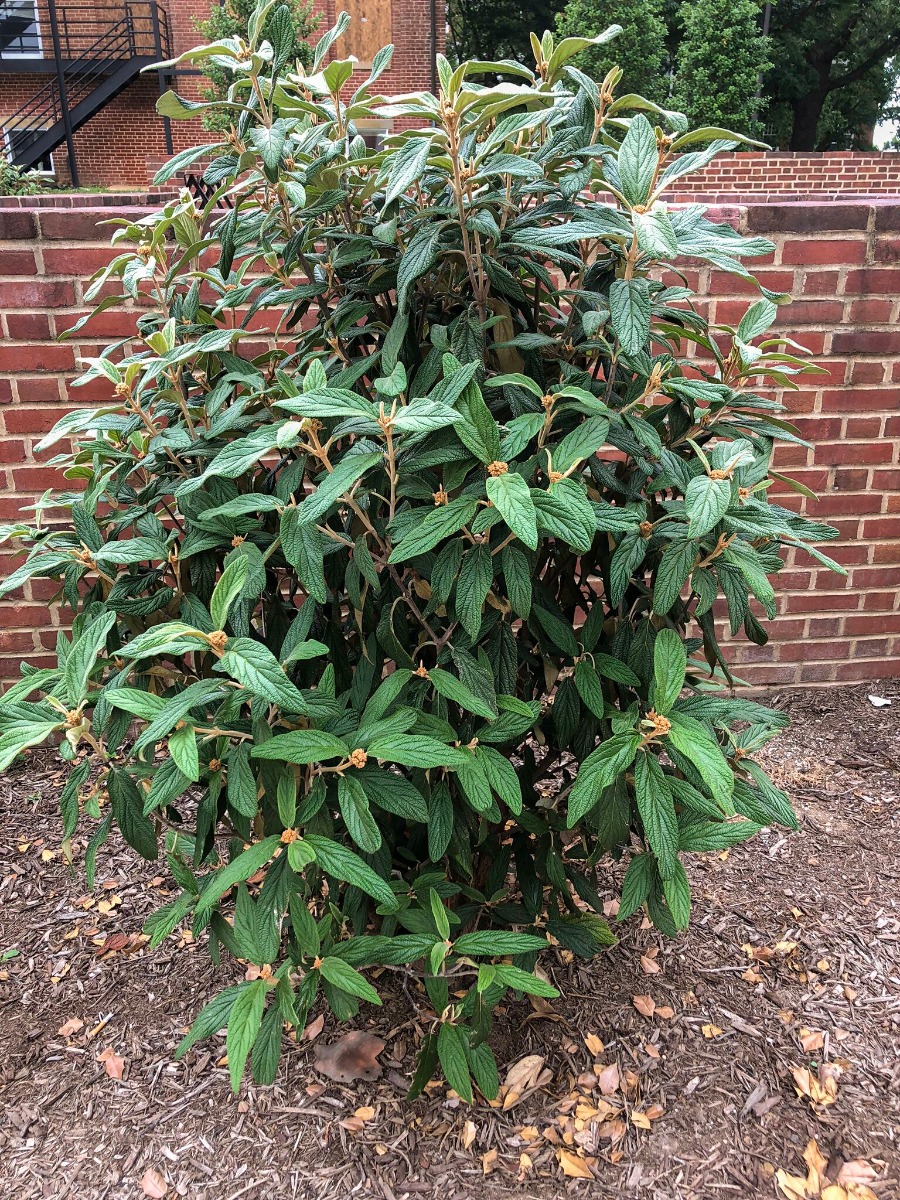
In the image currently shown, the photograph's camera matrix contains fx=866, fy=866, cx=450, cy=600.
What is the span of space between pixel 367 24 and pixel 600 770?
18501 mm

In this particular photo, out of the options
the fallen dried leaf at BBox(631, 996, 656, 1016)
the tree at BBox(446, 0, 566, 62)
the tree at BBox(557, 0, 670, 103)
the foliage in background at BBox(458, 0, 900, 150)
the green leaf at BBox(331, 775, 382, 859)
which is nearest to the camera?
the green leaf at BBox(331, 775, 382, 859)

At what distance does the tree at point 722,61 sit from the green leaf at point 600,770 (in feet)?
55.8

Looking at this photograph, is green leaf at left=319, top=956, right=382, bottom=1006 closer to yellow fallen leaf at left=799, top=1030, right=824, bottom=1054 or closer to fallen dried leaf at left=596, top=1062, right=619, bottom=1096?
fallen dried leaf at left=596, top=1062, right=619, bottom=1096

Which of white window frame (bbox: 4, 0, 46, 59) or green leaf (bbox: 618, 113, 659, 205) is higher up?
white window frame (bbox: 4, 0, 46, 59)

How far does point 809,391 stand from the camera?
2672 millimetres

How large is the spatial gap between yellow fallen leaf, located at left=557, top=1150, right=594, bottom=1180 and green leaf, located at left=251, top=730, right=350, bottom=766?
82cm

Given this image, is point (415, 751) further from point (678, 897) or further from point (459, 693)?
point (678, 897)

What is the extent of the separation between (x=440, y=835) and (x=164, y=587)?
580 millimetres

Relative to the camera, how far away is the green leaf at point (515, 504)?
953 mm

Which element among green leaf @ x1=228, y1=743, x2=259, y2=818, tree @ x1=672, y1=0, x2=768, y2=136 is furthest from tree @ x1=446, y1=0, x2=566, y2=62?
green leaf @ x1=228, y1=743, x2=259, y2=818

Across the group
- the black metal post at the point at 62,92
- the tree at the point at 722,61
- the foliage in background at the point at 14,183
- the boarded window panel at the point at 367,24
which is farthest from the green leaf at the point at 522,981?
the black metal post at the point at 62,92

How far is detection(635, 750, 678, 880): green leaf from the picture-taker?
3.75ft

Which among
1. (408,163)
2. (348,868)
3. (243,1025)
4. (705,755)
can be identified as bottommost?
(243,1025)

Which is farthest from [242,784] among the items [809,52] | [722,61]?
[809,52]
